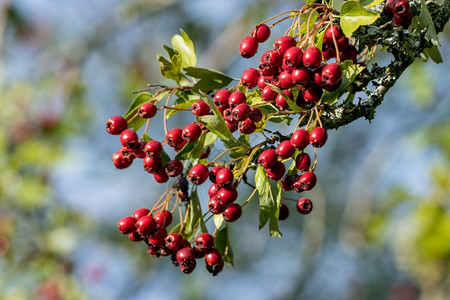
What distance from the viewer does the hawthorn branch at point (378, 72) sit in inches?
57.3

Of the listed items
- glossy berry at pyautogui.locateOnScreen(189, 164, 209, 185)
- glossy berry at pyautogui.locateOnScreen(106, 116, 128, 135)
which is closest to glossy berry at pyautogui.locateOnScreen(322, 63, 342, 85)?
glossy berry at pyautogui.locateOnScreen(189, 164, 209, 185)

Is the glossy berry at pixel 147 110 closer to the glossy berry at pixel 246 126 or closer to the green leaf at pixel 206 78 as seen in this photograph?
the green leaf at pixel 206 78

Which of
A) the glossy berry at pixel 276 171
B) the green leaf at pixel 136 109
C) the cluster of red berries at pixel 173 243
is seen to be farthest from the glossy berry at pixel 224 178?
the green leaf at pixel 136 109

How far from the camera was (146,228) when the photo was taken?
1.63 meters

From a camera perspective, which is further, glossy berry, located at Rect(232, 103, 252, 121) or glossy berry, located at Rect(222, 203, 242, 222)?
glossy berry, located at Rect(222, 203, 242, 222)

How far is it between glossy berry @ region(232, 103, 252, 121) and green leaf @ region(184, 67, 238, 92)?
12.6 inches

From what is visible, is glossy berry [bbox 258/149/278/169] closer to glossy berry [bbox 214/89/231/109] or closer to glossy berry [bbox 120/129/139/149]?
glossy berry [bbox 214/89/231/109]

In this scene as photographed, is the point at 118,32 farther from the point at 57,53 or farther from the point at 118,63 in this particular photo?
the point at 118,63

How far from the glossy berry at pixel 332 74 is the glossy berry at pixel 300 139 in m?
0.16

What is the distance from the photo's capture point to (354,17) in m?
1.35

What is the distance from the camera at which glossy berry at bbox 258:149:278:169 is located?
143cm

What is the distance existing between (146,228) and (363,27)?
35.2 inches

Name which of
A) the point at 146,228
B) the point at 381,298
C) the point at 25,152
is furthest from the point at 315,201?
the point at 146,228

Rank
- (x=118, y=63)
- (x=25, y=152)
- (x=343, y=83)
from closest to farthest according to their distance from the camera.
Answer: (x=343, y=83) < (x=25, y=152) < (x=118, y=63)
